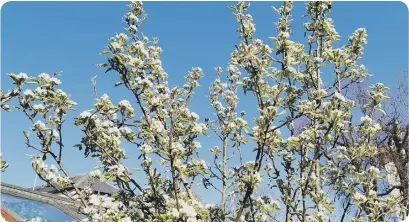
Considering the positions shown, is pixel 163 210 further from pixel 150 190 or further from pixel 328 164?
pixel 328 164

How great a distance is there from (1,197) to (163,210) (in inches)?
124

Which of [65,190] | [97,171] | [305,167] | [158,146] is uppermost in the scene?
[305,167]

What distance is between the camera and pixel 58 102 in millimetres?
3334

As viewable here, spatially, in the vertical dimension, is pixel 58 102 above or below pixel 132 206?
above

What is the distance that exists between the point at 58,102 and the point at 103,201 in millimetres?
970

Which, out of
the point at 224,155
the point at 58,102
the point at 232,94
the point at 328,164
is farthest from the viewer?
the point at 232,94

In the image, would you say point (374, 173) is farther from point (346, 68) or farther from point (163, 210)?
point (163, 210)

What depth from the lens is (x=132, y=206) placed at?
3.54 m

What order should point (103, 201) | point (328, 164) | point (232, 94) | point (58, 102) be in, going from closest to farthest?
1. point (58, 102)
2. point (103, 201)
3. point (328, 164)
4. point (232, 94)

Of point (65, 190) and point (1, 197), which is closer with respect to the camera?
point (65, 190)

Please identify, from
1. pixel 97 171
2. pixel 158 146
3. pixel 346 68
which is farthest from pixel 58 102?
pixel 346 68

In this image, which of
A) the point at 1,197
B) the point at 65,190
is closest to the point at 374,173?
the point at 65,190

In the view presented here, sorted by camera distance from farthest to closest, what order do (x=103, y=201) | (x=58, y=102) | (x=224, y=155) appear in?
(x=224, y=155) → (x=103, y=201) → (x=58, y=102)

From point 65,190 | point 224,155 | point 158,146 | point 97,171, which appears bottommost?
point 65,190
